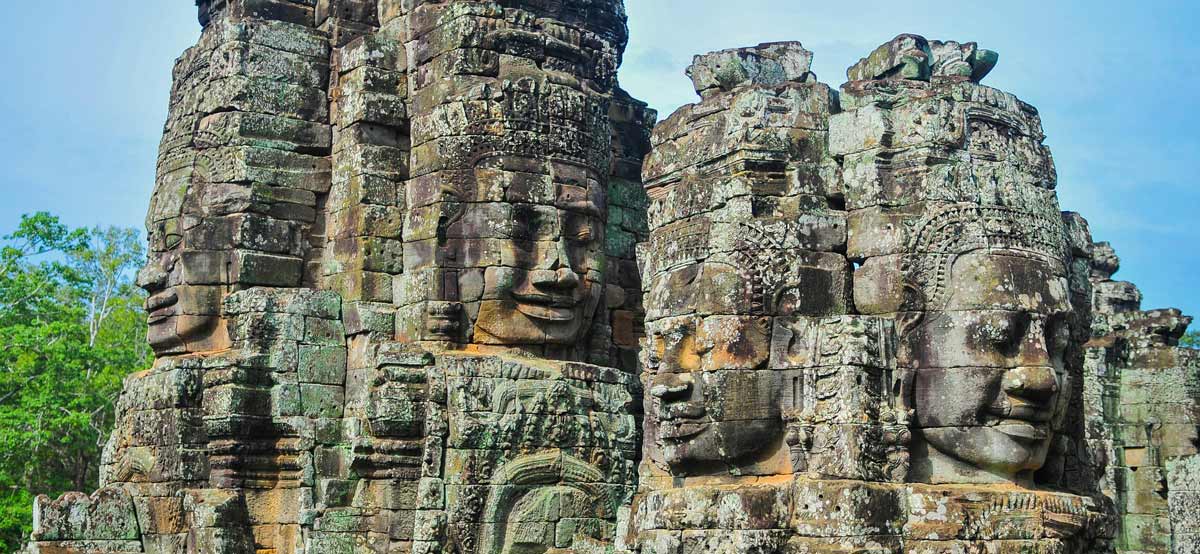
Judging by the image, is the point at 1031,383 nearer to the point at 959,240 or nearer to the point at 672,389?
the point at 959,240

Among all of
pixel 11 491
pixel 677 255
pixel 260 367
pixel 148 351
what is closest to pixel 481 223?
pixel 260 367

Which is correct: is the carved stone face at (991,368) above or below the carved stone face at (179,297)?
below

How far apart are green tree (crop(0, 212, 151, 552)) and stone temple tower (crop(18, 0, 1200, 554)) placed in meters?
8.54

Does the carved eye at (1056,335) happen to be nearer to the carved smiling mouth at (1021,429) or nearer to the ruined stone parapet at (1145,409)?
the carved smiling mouth at (1021,429)

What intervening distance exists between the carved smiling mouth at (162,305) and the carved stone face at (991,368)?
32.2 feet

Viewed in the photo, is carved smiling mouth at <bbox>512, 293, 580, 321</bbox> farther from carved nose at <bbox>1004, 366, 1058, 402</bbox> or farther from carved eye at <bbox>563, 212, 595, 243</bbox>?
carved nose at <bbox>1004, 366, 1058, 402</bbox>

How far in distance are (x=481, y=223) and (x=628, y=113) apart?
9.54ft

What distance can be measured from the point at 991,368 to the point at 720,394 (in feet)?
5.76

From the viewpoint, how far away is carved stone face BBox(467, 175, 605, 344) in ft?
53.4

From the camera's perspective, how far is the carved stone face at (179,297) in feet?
58.2

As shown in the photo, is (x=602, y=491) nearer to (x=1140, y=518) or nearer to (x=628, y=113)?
(x=628, y=113)

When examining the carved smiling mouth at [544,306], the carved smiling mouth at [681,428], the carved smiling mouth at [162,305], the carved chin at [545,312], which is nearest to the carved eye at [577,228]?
the carved smiling mouth at [544,306]

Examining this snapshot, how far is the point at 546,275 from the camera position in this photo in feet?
53.4

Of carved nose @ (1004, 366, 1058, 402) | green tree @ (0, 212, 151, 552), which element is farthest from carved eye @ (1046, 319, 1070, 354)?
green tree @ (0, 212, 151, 552)
